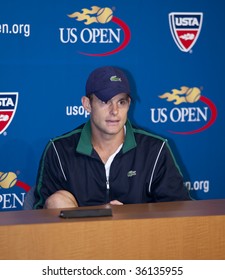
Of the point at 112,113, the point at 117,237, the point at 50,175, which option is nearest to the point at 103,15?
the point at 112,113

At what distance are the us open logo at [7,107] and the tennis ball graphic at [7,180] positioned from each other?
243 millimetres

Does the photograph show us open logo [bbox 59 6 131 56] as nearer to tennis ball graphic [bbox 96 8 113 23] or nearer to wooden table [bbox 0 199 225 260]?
tennis ball graphic [bbox 96 8 113 23]

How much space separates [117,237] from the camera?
4.27 feet

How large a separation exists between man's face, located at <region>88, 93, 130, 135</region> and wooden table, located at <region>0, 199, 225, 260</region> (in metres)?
1.09

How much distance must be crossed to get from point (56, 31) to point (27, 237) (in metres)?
2.30

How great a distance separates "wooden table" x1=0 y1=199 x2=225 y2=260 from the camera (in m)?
1.27

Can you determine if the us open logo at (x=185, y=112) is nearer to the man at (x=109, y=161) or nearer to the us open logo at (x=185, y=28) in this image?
the us open logo at (x=185, y=28)

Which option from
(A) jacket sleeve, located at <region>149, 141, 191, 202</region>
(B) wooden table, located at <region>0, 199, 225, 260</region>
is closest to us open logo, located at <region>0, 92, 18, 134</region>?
(A) jacket sleeve, located at <region>149, 141, 191, 202</region>

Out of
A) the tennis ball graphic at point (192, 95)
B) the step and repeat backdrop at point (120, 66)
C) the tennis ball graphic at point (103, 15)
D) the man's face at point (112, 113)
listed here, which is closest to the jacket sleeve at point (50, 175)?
the man's face at point (112, 113)

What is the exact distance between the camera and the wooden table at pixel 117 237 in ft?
4.18

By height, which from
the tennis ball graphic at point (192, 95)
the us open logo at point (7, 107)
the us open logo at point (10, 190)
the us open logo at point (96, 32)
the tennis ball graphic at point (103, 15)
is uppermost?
the tennis ball graphic at point (103, 15)

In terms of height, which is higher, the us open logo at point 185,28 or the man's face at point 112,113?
the us open logo at point 185,28

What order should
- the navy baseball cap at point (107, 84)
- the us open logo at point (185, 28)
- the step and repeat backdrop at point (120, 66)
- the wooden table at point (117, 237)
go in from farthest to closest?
the us open logo at point (185, 28) → the step and repeat backdrop at point (120, 66) → the navy baseball cap at point (107, 84) → the wooden table at point (117, 237)
